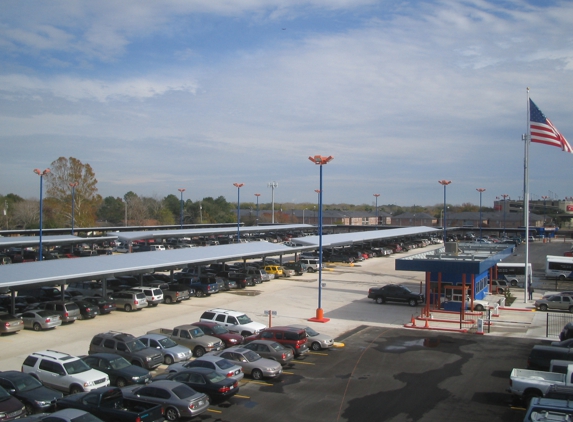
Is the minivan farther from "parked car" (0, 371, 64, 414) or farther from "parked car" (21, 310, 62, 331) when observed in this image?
"parked car" (21, 310, 62, 331)

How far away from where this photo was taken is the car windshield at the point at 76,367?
52.3ft

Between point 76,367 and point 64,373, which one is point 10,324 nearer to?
point 76,367

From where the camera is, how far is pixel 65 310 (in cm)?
2634

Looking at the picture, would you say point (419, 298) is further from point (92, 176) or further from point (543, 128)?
point (92, 176)

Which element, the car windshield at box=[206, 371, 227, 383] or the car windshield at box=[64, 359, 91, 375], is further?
the car windshield at box=[64, 359, 91, 375]

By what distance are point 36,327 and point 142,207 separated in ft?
330

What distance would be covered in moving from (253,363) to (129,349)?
187 inches

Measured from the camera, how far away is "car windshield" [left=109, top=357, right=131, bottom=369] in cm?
1677

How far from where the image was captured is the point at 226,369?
1611cm

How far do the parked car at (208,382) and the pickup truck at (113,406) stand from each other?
205 centimetres

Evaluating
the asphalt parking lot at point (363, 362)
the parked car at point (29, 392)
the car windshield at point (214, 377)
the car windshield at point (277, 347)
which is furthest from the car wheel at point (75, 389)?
the car windshield at point (277, 347)

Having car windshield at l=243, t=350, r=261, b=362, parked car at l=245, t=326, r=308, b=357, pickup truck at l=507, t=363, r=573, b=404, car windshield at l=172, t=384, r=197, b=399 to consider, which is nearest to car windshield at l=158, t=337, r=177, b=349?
car windshield at l=243, t=350, r=261, b=362

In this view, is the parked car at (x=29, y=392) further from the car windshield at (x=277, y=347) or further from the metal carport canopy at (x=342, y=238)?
the metal carport canopy at (x=342, y=238)

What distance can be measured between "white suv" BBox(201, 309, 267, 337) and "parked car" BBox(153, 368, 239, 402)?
806cm
